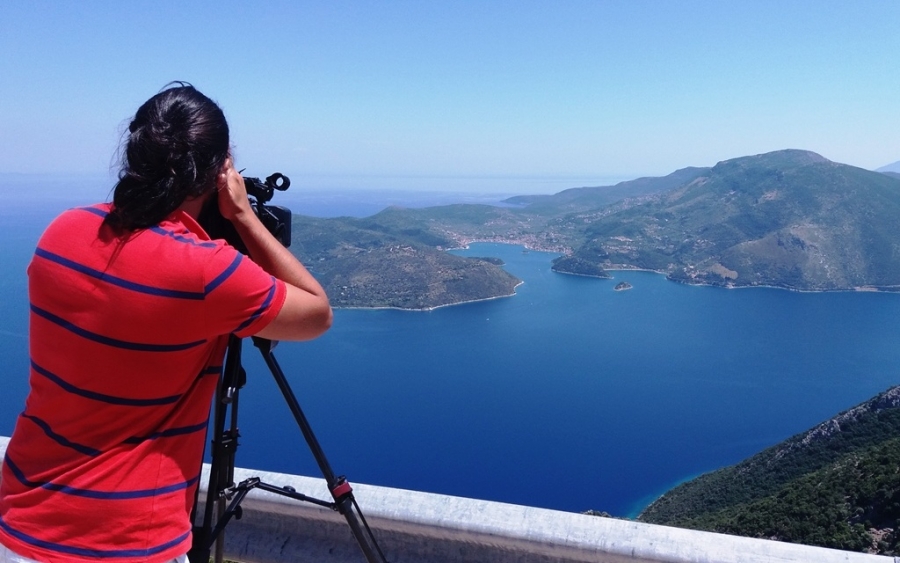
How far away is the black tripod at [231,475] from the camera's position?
1092 millimetres

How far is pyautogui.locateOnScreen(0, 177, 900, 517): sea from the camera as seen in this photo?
70.1 ft

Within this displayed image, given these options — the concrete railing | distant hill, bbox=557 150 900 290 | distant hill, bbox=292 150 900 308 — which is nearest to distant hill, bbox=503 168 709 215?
distant hill, bbox=292 150 900 308

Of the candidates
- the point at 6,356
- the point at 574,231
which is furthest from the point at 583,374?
the point at 574,231

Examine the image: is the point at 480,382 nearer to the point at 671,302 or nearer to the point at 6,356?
the point at 6,356

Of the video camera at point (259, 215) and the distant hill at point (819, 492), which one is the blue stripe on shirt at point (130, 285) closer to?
the video camera at point (259, 215)

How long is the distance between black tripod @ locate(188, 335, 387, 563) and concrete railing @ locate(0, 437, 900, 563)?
0.16 meters

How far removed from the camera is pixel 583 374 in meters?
31.7

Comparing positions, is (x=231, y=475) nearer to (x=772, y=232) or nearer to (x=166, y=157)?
(x=166, y=157)

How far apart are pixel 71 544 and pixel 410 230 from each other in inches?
2543

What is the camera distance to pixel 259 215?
1077 millimetres

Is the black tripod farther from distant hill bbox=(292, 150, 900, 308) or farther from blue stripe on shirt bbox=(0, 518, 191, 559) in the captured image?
distant hill bbox=(292, 150, 900, 308)

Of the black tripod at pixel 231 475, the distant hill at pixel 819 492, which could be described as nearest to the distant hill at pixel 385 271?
the distant hill at pixel 819 492

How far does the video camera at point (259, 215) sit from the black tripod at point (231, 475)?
188 millimetres

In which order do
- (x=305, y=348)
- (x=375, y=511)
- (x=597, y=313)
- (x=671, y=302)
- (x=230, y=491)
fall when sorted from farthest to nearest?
(x=671, y=302), (x=597, y=313), (x=305, y=348), (x=375, y=511), (x=230, y=491)
